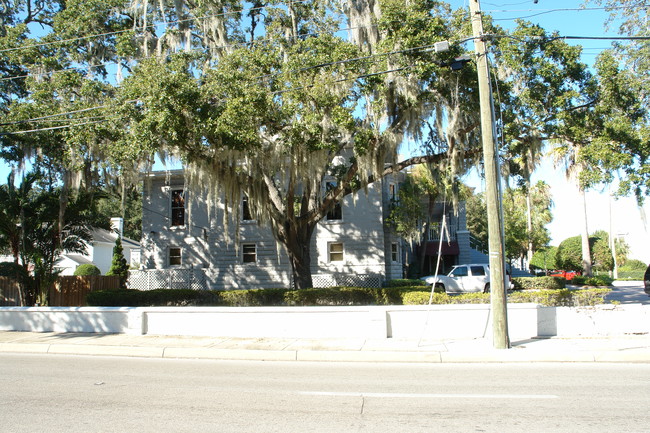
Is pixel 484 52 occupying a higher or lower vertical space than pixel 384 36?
lower

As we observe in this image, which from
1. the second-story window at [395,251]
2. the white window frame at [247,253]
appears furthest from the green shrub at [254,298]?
the second-story window at [395,251]

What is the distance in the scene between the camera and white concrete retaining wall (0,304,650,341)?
1170 centimetres

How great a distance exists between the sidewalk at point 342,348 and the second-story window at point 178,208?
15907 millimetres

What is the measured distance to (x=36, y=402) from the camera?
21.2 feet

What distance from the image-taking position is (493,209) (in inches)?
413

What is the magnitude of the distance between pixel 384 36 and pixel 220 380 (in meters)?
10.9

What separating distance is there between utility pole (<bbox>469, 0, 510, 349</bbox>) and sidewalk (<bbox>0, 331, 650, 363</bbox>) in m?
0.56

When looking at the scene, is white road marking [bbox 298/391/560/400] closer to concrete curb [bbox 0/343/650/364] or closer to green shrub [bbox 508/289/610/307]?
concrete curb [bbox 0/343/650/364]

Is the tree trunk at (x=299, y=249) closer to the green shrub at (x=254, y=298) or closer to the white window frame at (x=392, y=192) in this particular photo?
the green shrub at (x=254, y=298)

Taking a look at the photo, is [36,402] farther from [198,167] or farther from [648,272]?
[648,272]

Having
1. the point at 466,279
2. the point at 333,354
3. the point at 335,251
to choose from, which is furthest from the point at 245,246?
the point at 333,354

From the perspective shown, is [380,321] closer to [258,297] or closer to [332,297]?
[332,297]

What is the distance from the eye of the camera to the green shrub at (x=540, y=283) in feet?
70.4

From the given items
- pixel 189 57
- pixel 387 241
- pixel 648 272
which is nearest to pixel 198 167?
pixel 189 57
